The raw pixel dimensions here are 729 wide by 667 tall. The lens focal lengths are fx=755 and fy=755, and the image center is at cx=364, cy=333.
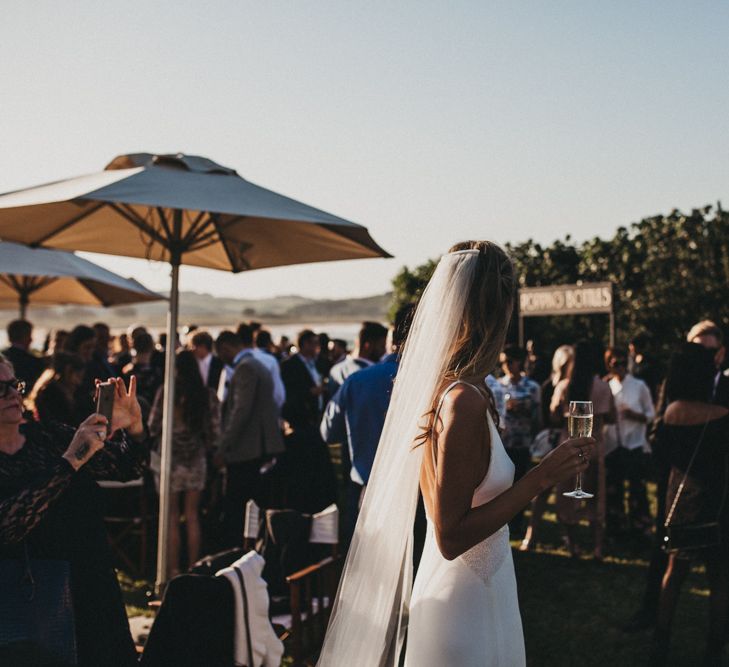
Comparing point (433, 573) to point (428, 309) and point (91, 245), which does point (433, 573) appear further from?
point (91, 245)

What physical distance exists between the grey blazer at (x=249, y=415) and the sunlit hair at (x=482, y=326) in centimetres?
491

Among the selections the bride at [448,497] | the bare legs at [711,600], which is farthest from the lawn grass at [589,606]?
the bride at [448,497]

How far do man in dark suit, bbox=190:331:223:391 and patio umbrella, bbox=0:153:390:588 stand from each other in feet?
4.68

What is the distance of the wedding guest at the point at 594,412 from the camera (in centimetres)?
636

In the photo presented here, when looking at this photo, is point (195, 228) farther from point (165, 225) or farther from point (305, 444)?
point (305, 444)

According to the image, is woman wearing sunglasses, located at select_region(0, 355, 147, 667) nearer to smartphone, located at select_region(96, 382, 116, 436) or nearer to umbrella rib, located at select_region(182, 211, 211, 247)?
smartphone, located at select_region(96, 382, 116, 436)

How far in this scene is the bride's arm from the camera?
1992 millimetres

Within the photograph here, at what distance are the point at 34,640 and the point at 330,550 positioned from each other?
2.20 meters

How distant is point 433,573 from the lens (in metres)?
2.29

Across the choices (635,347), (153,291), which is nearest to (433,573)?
(635,347)

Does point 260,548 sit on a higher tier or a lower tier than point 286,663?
higher

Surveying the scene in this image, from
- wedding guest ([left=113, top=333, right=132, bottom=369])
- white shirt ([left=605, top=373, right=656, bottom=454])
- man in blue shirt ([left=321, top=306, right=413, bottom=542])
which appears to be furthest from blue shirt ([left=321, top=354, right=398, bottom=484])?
wedding guest ([left=113, top=333, right=132, bottom=369])

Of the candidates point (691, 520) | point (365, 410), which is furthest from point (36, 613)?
point (691, 520)

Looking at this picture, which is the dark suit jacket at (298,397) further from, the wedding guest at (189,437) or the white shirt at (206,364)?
the wedding guest at (189,437)
